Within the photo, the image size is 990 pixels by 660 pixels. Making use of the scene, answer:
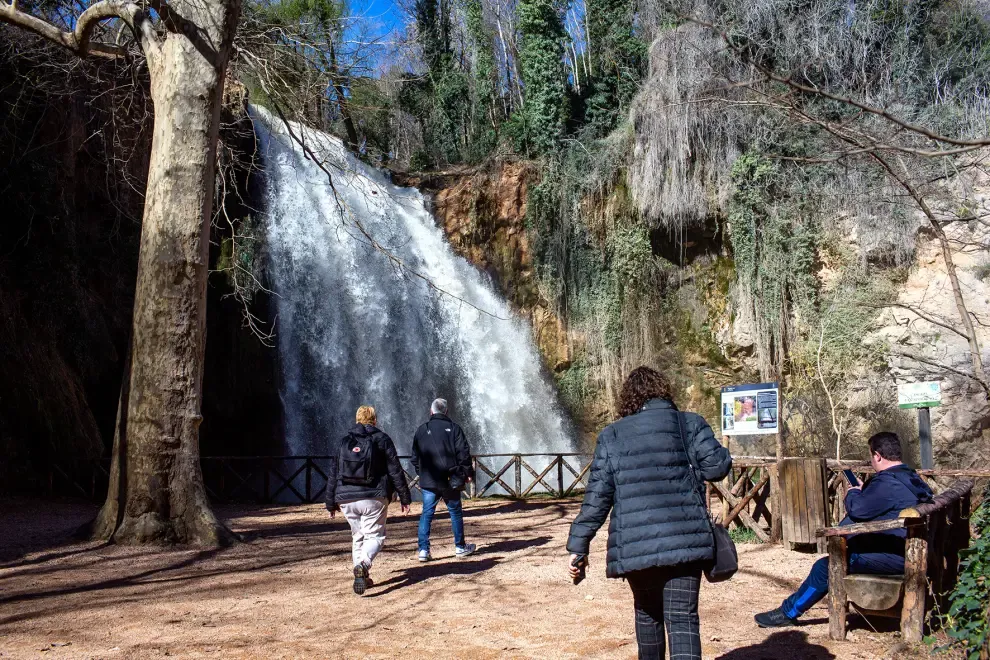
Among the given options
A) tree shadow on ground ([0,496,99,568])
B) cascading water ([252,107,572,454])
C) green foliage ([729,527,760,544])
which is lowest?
green foliage ([729,527,760,544])

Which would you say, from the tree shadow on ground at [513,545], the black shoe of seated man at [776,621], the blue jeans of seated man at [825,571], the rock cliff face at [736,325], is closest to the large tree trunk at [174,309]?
the tree shadow on ground at [513,545]

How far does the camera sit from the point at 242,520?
11.0 meters

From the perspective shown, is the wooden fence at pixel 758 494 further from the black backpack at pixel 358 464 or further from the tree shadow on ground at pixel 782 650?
the black backpack at pixel 358 464

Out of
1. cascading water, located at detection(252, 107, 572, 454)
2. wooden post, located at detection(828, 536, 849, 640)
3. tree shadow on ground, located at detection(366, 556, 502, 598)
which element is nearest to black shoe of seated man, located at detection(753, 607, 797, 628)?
wooden post, located at detection(828, 536, 849, 640)

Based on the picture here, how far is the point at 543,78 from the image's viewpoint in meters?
20.2

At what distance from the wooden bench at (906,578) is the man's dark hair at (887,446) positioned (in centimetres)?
34

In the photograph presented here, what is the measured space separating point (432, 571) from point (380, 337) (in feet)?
35.6

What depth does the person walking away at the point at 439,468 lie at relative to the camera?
7559mm

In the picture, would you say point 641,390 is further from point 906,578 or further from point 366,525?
point 366,525

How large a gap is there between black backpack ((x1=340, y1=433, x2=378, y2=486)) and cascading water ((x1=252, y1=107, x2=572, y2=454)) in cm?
1076

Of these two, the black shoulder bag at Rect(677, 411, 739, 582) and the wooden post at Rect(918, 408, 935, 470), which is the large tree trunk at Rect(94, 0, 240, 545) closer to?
the black shoulder bag at Rect(677, 411, 739, 582)

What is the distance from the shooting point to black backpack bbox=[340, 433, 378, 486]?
20.5 feet

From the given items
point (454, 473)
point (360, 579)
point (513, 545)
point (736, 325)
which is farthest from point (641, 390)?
point (736, 325)

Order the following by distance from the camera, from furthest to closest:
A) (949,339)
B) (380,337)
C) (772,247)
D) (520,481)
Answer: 1. (380,337)
2. (772,247)
3. (949,339)
4. (520,481)
